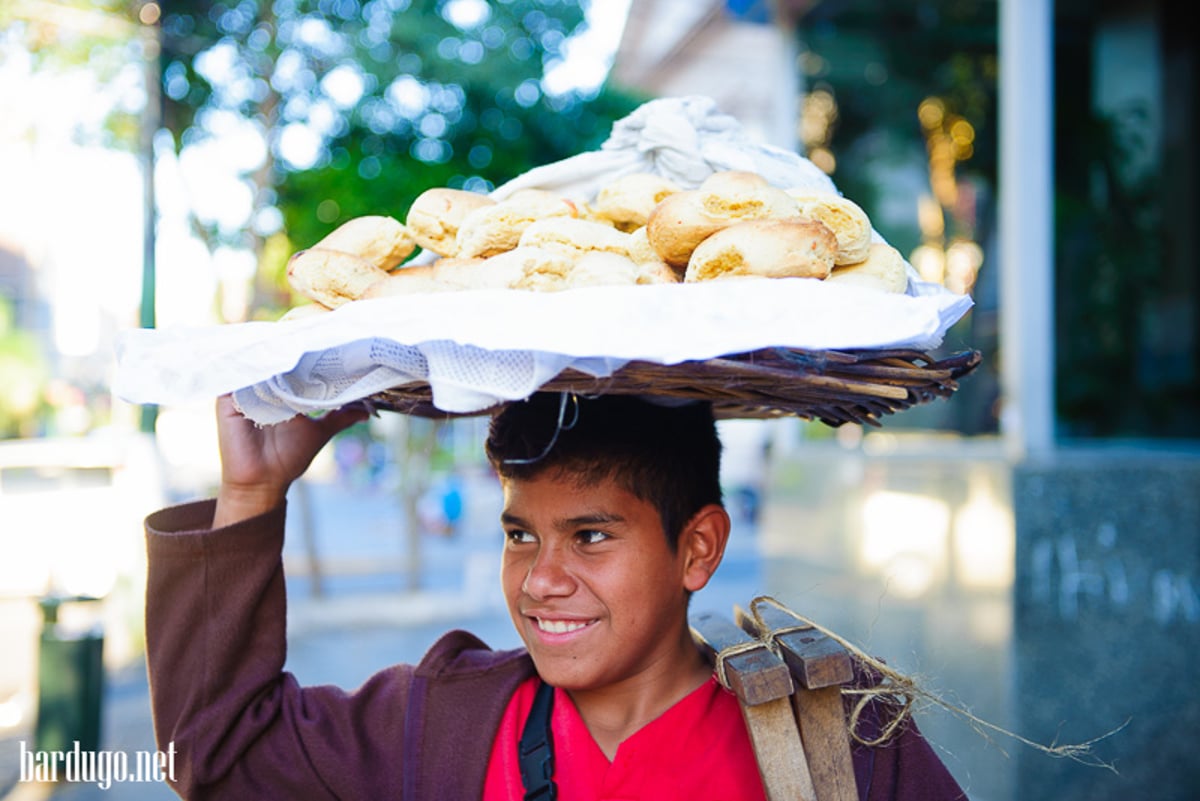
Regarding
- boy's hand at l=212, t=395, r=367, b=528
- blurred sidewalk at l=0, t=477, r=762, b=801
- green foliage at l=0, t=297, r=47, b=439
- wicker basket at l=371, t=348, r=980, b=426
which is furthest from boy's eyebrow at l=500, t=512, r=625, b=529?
green foliage at l=0, t=297, r=47, b=439

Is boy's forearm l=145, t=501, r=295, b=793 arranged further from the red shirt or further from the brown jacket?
the red shirt

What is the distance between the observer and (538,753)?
1822mm

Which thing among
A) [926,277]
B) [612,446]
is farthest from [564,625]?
[926,277]

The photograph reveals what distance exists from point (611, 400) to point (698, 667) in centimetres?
55

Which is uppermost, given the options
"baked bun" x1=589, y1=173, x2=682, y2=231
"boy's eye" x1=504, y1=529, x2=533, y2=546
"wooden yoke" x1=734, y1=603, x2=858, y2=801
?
"baked bun" x1=589, y1=173, x2=682, y2=231

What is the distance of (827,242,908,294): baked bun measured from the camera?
1.52 m

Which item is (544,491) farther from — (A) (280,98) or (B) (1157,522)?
(A) (280,98)

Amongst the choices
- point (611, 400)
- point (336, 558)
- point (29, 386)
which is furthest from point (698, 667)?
point (29, 386)

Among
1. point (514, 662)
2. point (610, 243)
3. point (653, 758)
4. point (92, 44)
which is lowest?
point (653, 758)

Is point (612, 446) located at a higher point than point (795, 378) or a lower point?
lower

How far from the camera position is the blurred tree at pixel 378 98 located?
24.3 feet

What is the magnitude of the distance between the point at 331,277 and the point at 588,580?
676 mm

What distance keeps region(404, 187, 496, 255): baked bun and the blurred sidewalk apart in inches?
155

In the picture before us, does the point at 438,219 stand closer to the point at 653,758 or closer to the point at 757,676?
the point at 757,676
